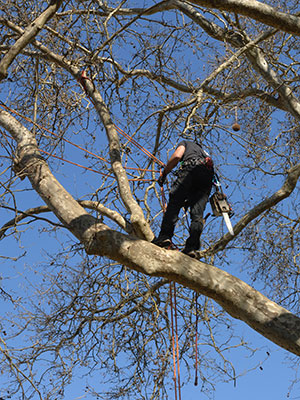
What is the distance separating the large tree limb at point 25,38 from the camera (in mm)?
4879

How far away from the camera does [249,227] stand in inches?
289

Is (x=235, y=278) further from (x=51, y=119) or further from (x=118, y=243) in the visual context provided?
(x=51, y=119)

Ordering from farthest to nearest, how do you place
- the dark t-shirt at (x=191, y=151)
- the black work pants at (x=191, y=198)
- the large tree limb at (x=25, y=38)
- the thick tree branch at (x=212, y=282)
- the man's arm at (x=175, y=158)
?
the dark t-shirt at (x=191, y=151) → the man's arm at (x=175, y=158) → the black work pants at (x=191, y=198) → the large tree limb at (x=25, y=38) → the thick tree branch at (x=212, y=282)

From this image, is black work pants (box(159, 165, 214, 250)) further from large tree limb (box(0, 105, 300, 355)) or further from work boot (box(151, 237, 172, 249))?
large tree limb (box(0, 105, 300, 355))

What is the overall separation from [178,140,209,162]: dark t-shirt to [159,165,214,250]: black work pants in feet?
0.38

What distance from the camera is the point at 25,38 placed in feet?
16.6

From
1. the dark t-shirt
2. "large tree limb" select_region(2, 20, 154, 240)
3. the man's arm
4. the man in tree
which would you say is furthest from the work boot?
the dark t-shirt

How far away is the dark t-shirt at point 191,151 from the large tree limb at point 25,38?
5.75ft

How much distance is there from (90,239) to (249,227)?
3.43 metres

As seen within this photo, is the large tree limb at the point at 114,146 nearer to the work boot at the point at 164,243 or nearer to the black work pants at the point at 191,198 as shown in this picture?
the work boot at the point at 164,243

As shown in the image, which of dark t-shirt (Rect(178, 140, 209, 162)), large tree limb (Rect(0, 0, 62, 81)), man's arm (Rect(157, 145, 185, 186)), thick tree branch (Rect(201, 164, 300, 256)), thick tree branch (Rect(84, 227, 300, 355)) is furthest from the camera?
thick tree branch (Rect(201, 164, 300, 256))

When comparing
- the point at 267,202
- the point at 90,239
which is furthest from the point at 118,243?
the point at 267,202

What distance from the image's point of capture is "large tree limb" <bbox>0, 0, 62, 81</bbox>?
488 cm

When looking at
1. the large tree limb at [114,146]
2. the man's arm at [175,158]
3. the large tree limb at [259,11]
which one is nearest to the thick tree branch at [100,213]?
the large tree limb at [114,146]
